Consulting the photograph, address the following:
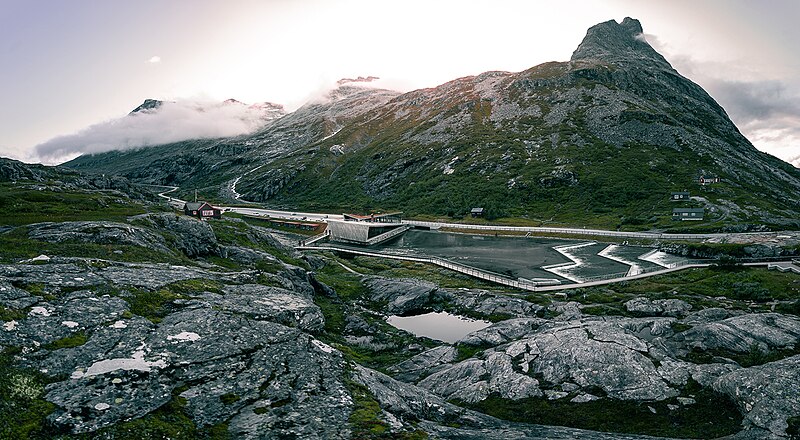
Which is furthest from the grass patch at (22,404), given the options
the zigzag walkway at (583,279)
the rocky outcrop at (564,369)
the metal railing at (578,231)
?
the metal railing at (578,231)

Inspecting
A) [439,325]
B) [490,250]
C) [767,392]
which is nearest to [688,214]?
[490,250]

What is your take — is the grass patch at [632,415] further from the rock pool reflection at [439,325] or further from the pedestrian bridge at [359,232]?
the pedestrian bridge at [359,232]

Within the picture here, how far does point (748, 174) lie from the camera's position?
652 ft

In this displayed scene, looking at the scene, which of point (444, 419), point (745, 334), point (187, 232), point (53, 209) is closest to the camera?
point (444, 419)

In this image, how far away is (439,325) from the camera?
56281 millimetres

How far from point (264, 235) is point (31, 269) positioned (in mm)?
47439

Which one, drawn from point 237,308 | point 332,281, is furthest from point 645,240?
point 237,308

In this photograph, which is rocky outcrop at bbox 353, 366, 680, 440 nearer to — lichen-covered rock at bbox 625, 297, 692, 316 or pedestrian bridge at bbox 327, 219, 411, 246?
lichen-covered rock at bbox 625, 297, 692, 316

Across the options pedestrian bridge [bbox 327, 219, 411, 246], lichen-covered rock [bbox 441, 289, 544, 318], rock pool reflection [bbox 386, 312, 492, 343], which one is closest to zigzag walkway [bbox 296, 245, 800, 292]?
lichen-covered rock [bbox 441, 289, 544, 318]

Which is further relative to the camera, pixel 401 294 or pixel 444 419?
pixel 401 294

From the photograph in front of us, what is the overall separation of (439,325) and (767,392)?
35.7 metres

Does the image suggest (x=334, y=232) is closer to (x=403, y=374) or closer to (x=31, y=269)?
(x=403, y=374)

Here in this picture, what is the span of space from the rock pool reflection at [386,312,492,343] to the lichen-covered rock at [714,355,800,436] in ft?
92.8

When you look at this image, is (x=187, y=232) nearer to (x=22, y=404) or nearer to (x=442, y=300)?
(x=442, y=300)
